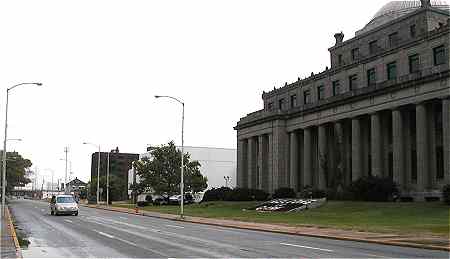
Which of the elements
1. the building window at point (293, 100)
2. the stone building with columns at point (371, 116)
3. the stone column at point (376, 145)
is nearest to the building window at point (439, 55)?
the stone building with columns at point (371, 116)

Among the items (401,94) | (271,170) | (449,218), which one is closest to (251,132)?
(271,170)

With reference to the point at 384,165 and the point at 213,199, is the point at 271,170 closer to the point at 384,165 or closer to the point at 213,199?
the point at 213,199

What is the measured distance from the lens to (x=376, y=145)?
6297 cm

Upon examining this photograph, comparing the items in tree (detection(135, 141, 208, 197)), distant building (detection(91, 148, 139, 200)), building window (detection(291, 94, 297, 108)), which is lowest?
tree (detection(135, 141, 208, 197))

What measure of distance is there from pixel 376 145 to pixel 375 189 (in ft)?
28.6

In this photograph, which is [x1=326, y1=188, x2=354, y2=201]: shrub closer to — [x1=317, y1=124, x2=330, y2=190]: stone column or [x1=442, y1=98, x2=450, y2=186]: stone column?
[x1=317, y1=124, x2=330, y2=190]: stone column

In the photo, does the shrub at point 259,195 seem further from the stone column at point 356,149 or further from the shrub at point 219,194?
the stone column at point 356,149

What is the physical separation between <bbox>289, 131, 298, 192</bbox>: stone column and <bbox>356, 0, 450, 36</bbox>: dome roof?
1693 cm

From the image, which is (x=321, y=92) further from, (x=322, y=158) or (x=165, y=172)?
(x=165, y=172)

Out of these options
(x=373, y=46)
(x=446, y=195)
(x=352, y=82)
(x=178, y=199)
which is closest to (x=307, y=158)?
(x=352, y=82)

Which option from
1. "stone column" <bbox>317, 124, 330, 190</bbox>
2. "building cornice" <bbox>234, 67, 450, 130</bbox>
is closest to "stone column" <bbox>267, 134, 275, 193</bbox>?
"building cornice" <bbox>234, 67, 450, 130</bbox>

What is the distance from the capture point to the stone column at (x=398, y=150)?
59250mm

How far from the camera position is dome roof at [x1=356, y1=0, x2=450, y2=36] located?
70750mm

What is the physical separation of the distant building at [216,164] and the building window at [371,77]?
Result: 72.5m
